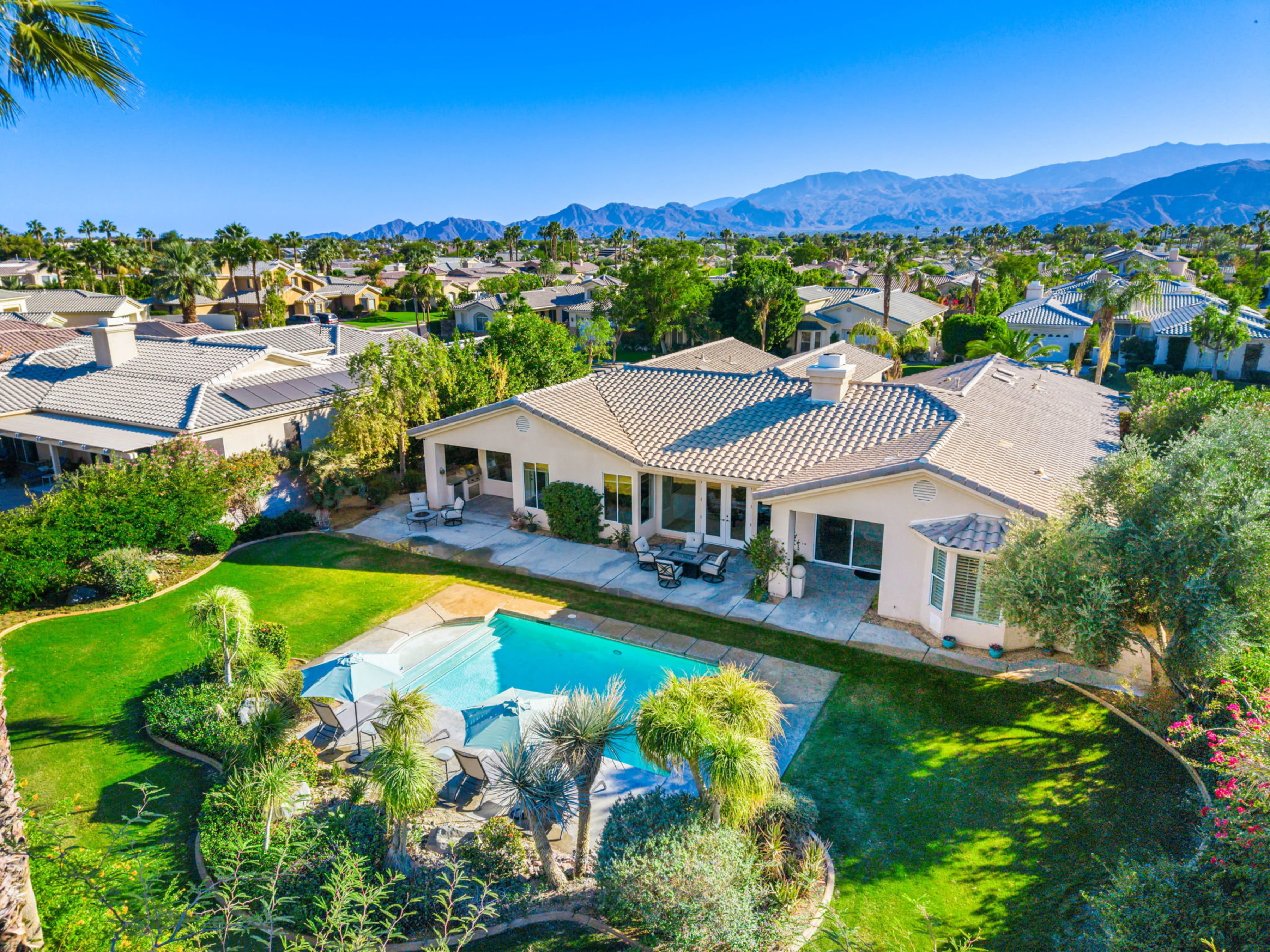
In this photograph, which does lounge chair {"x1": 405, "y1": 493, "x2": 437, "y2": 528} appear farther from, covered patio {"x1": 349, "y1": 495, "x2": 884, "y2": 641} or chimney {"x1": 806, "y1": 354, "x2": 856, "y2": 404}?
chimney {"x1": 806, "y1": 354, "x2": 856, "y2": 404}

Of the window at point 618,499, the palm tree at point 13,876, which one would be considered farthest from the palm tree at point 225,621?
the window at point 618,499

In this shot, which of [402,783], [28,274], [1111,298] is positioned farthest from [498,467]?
[28,274]

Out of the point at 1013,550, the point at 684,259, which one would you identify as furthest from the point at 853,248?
the point at 1013,550

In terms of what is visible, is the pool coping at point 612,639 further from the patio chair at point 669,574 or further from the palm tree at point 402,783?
the palm tree at point 402,783

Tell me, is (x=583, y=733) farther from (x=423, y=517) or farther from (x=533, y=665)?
(x=423, y=517)

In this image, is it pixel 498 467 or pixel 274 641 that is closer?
pixel 274 641

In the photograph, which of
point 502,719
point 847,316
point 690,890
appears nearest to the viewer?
point 690,890
